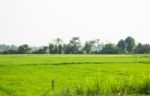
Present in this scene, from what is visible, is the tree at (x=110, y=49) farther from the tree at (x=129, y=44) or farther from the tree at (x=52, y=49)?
the tree at (x=52, y=49)

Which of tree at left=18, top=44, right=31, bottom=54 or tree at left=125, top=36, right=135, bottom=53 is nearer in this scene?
tree at left=18, top=44, right=31, bottom=54

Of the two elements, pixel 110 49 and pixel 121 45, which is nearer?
pixel 110 49

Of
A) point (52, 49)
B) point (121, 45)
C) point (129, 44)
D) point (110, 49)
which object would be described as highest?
point (129, 44)

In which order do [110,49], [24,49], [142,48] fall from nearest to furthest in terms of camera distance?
[24,49], [110,49], [142,48]

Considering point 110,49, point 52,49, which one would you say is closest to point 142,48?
point 110,49

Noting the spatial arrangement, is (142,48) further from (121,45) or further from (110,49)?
(110,49)

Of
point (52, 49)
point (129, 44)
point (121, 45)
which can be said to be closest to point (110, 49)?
point (121, 45)

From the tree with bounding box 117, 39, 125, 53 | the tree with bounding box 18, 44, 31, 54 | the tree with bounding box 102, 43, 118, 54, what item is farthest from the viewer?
the tree with bounding box 117, 39, 125, 53

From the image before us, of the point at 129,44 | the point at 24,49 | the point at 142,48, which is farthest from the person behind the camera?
the point at 129,44

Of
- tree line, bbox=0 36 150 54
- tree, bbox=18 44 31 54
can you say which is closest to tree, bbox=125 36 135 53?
tree line, bbox=0 36 150 54

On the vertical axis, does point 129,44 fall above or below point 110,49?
above

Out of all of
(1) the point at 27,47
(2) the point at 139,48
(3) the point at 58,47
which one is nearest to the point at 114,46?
(2) the point at 139,48

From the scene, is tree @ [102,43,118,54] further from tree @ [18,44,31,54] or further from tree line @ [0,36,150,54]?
tree @ [18,44,31,54]

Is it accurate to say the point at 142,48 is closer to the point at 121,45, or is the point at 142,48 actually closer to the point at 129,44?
the point at 129,44
